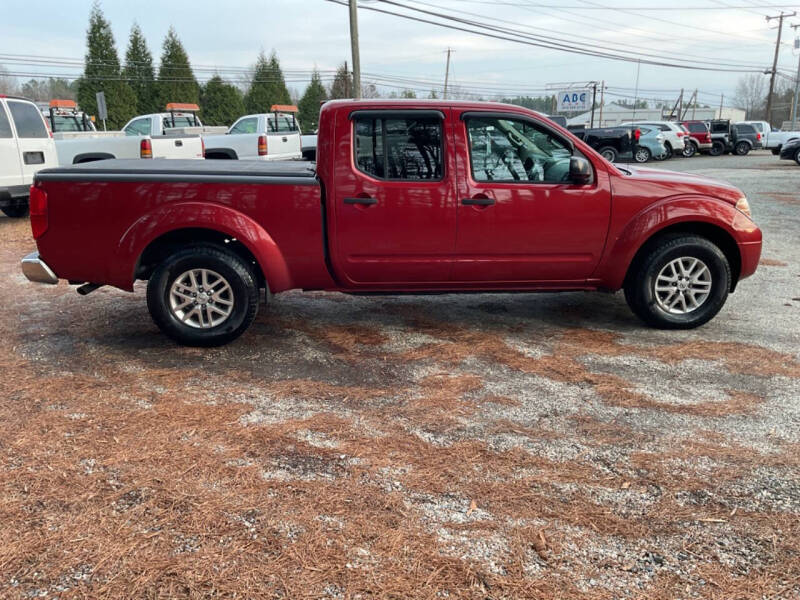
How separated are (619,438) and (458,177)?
2337 millimetres

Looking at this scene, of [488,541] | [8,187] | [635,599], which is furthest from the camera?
[8,187]

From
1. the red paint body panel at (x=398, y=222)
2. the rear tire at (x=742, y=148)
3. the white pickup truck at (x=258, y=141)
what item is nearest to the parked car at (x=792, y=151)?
the rear tire at (x=742, y=148)

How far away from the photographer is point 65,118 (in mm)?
17906

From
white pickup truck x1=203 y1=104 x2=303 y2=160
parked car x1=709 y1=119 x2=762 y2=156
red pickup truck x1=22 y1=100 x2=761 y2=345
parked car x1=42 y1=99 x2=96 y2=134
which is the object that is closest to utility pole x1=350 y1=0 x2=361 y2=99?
white pickup truck x1=203 y1=104 x2=303 y2=160

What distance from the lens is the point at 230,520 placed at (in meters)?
2.78

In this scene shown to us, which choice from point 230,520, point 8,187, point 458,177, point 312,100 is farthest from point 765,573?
point 312,100

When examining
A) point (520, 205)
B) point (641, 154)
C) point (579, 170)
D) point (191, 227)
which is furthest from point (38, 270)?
point (641, 154)

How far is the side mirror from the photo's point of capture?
4.96 meters

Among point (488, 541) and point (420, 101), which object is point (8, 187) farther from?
point (488, 541)

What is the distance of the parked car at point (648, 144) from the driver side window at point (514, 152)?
24.2m

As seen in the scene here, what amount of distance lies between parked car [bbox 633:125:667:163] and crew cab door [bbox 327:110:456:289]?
24714 millimetres

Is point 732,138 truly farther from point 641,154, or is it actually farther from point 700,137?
point 641,154

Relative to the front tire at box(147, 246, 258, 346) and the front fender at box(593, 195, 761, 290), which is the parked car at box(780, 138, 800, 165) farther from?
the front tire at box(147, 246, 258, 346)

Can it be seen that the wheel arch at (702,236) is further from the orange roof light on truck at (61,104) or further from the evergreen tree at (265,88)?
the evergreen tree at (265,88)
